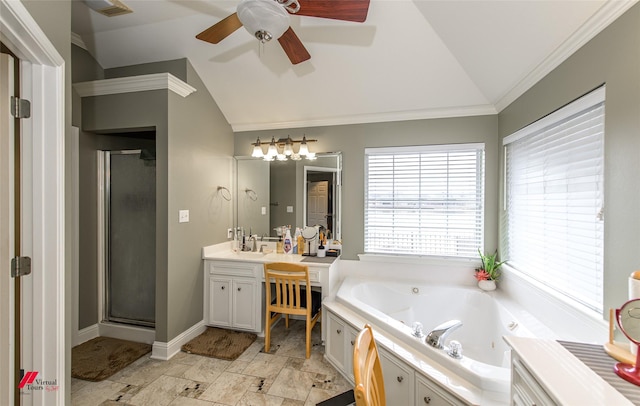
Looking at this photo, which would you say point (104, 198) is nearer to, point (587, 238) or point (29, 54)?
point (29, 54)

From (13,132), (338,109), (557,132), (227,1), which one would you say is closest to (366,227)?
(338,109)

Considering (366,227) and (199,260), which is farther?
(366,227)

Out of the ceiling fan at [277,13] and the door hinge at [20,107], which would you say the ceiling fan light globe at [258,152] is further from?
the door hinge at [20,107]

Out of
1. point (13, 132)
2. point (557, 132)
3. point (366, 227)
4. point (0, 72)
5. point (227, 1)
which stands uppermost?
point (227, 1)

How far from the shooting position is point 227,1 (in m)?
2.03

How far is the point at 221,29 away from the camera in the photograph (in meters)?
1.62

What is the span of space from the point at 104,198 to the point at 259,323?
2.04m

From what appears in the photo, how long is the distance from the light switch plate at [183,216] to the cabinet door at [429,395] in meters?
2.28

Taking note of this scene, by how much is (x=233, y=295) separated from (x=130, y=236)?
1.21 metres

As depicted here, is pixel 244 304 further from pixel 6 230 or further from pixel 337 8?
pixel 337 8

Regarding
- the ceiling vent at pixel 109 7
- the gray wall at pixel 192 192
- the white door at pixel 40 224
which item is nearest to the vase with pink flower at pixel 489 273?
the gray wall at pixel 192 192

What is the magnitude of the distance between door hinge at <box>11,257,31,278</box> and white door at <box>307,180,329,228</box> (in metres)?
2.27

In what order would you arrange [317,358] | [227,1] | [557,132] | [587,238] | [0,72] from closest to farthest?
[0,72], [587,238], [557,132], [227,1], [317,358]

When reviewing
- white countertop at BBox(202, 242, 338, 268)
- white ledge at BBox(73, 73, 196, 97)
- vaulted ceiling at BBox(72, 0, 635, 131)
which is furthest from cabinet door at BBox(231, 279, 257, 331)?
white ledge at BBox(73, 73, 196, 97)
